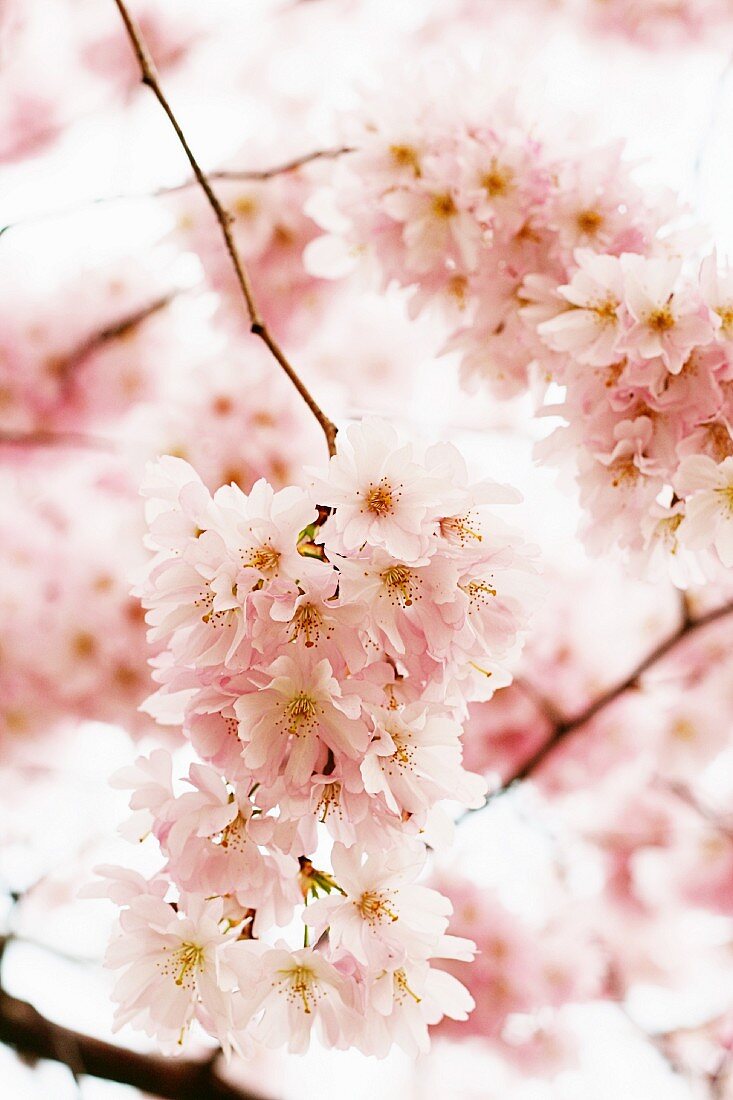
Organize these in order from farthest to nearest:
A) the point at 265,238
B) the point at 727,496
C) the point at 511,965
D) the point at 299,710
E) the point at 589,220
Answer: the point at 511,965 → the point at 265,238 → the point at 589,220 → the point at 727,496 → the point at 299,710

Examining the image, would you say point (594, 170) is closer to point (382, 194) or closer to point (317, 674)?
point (382, 194)

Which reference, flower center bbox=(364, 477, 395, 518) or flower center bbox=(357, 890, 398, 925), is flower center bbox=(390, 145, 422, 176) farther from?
flower center bbox=(357, 890, 398, 925)

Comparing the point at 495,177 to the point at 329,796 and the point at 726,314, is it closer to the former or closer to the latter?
the point at 726,314

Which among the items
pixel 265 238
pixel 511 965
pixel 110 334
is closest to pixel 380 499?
pixel 265 238

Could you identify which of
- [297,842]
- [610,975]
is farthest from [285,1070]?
[297,842]

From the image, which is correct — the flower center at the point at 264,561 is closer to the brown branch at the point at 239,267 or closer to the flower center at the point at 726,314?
the brown branch at the point at 239,267

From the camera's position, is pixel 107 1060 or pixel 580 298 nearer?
pixel 580 298

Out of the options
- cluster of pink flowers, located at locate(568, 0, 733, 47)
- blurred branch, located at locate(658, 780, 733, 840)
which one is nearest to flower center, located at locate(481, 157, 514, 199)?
cluster of pink flowers, located at locate(568, 0, 733, 47)
